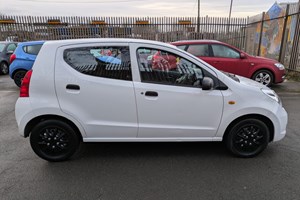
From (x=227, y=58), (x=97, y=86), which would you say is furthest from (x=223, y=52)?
(x=97, y=86)

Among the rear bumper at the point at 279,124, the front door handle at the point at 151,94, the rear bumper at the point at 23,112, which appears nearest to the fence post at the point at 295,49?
the rear bumper at the point at 279,124

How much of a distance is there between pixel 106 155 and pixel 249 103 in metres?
2.23

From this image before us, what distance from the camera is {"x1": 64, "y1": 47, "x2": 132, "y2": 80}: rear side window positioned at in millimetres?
3123

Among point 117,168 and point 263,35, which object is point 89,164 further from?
point 263,35

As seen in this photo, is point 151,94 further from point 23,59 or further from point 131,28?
point 131,28

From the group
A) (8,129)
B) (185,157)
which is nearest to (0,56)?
(8,129)

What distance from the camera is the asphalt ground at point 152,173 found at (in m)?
2.68

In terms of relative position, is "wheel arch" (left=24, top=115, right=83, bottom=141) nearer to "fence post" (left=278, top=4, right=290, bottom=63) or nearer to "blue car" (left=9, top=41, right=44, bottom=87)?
"blue car" (left=9, top=41, right=44, bottom=87)

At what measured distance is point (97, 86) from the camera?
3068 mm

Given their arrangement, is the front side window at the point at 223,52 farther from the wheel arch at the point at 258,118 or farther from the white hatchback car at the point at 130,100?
the wheel arch at the point at 258,118

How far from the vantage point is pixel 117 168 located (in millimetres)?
3195

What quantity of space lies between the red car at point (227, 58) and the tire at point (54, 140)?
524 centimetres

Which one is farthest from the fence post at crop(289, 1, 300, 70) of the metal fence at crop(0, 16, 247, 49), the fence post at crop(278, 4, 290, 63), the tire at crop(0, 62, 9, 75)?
the tire at crop(0, 62, 9, 75)

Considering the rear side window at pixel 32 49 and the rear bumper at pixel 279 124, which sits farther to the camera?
the rear side window at pixel 32 49
